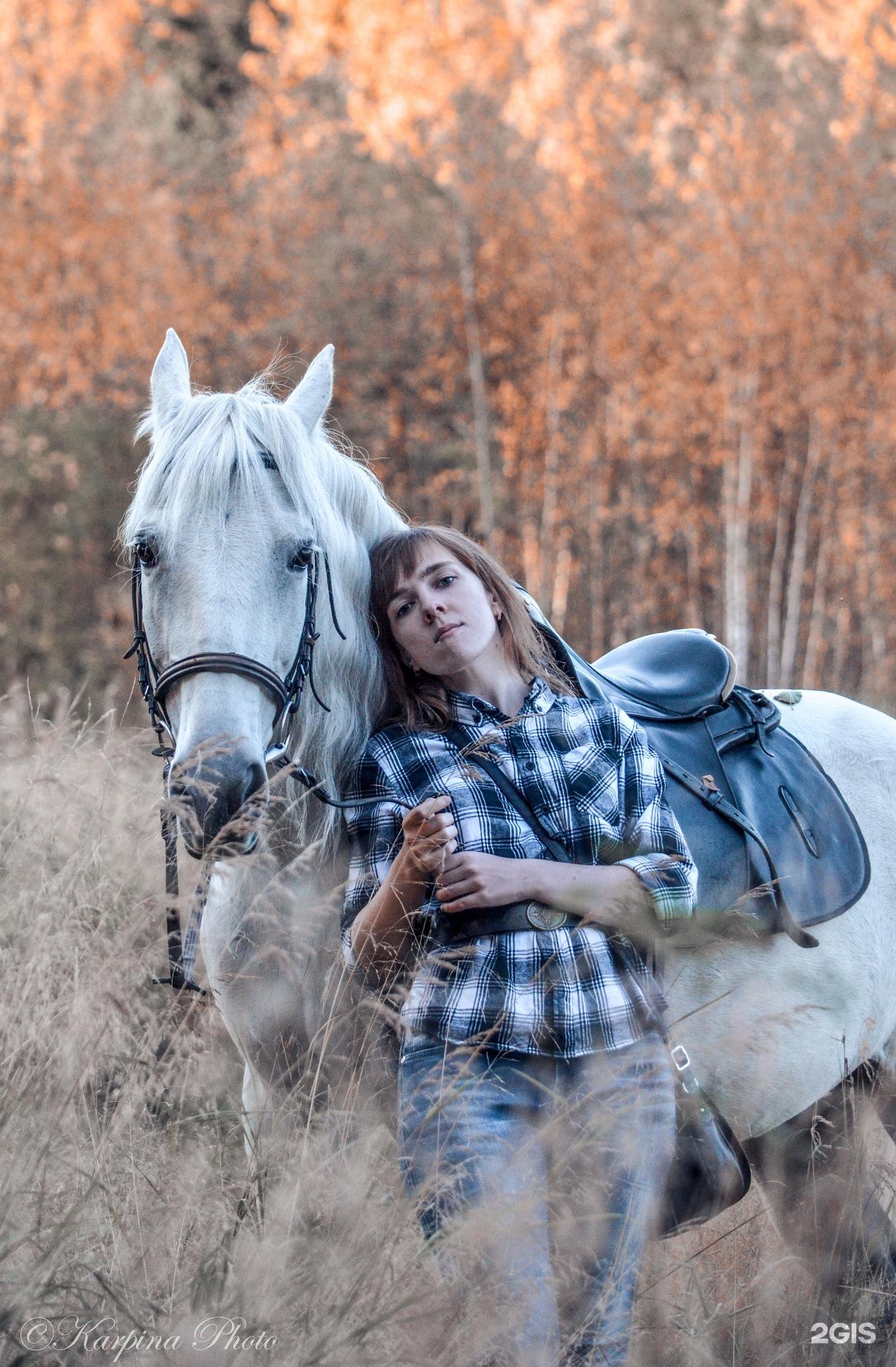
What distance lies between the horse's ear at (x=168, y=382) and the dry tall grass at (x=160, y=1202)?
651 millimetres

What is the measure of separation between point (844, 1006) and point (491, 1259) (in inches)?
41.5

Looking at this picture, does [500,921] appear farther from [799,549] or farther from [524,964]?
[799,549]

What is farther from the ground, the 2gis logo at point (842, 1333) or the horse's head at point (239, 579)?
the horse's head at point (239, 579)

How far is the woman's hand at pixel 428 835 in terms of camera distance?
5.33ft

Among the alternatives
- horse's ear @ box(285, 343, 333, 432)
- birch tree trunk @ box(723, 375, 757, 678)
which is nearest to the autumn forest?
birch tree trunk @ box(723, 375, 757, 678)

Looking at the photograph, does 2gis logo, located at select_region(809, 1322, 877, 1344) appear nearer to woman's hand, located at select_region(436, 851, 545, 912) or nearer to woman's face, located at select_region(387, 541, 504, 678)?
woman's hand, located at select_region(436, 851, 545, 912)

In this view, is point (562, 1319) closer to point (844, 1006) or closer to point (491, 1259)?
point (491, 1259)

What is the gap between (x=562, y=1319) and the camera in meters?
1.67

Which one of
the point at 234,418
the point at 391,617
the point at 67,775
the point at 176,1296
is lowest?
the point at 176,1296

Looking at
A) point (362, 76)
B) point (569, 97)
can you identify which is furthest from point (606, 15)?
point (362, 76)

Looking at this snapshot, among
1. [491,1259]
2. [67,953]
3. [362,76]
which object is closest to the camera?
[491,1259]

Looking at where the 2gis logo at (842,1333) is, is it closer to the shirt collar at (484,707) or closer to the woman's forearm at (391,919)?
the woman's forearm at (391,919)

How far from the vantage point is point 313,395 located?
212 cm

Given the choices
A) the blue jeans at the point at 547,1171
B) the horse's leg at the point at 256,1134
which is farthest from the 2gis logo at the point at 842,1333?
the horse's leg at the point at 256,1134
